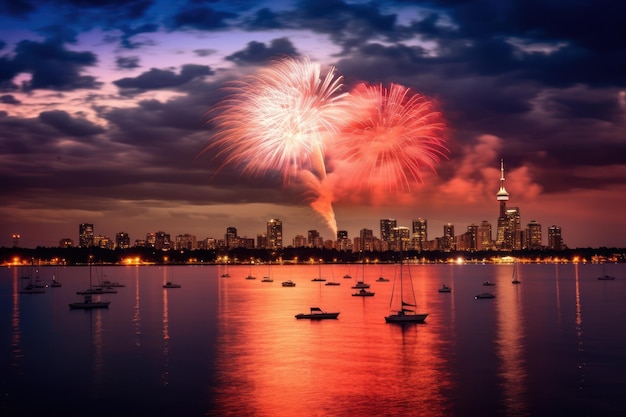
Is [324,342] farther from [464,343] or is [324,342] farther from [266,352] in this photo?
[464,343]

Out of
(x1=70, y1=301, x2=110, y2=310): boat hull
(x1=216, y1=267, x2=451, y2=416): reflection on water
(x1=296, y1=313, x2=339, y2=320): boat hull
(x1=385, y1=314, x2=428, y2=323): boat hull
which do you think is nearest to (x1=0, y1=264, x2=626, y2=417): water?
(x1=216, y1=267, x2=451, y2=416): reflection on water

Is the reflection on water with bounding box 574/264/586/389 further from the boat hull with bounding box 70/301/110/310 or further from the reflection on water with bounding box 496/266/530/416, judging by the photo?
the boat hull with bounding box 70/301/110/310

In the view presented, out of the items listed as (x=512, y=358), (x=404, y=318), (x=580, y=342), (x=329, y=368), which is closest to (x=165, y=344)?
(x=329, y=368)

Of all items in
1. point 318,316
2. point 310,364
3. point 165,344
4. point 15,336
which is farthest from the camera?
point 318,316

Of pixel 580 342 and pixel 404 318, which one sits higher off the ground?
pixel 404 318

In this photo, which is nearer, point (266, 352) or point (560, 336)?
point (266, 352)

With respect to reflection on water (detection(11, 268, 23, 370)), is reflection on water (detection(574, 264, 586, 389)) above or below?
below

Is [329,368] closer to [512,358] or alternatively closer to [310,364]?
[310,364]

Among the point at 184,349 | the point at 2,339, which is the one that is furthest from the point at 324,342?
the point at 2,339

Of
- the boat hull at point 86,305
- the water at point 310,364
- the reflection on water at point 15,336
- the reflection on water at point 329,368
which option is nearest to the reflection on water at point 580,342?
the water at point 310,364
